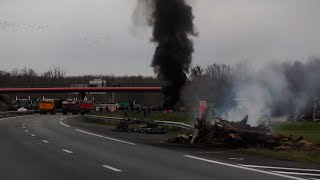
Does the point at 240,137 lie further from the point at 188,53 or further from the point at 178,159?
the point at 188,53

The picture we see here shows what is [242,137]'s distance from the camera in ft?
71.3

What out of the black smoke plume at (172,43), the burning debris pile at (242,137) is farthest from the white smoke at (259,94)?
the black smoke plume at (172,43)

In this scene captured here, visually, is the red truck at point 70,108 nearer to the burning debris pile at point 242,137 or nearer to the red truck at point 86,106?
the red truck at point 86,106

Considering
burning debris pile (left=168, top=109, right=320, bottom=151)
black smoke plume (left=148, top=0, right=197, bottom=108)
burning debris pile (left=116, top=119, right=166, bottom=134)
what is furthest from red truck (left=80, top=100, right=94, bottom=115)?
burning debris pile (left=168, top=109, right=320, bottom=151)

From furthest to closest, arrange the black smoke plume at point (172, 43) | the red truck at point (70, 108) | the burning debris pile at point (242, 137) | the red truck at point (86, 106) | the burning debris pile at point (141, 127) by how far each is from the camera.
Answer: the red truck at point (86, 106), the red truck at point (70, 108), the black smoke plume at point (172, 43), the burning debris pile at point (141, 127), the burning debris pile at point (242, 137)

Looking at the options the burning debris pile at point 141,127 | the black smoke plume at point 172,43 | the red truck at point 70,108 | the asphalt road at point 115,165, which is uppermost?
the black smoke plume at point 172,43

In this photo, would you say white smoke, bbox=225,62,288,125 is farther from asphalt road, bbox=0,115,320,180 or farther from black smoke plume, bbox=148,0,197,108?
black smoke plume, bbox=148,0,197,108

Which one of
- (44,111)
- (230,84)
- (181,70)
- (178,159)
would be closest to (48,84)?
(44,111)

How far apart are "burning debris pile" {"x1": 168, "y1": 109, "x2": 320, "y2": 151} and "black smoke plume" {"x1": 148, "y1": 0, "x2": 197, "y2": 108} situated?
21730mm

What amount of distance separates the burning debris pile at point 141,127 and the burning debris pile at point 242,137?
27.5 ft

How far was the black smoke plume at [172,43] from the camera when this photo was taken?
146 ft

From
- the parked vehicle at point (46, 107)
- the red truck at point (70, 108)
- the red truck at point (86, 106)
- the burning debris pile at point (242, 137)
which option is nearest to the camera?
the burning debris pile at point (242, 137)

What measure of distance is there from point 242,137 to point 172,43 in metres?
24.7

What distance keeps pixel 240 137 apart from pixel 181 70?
26148 millimetres
